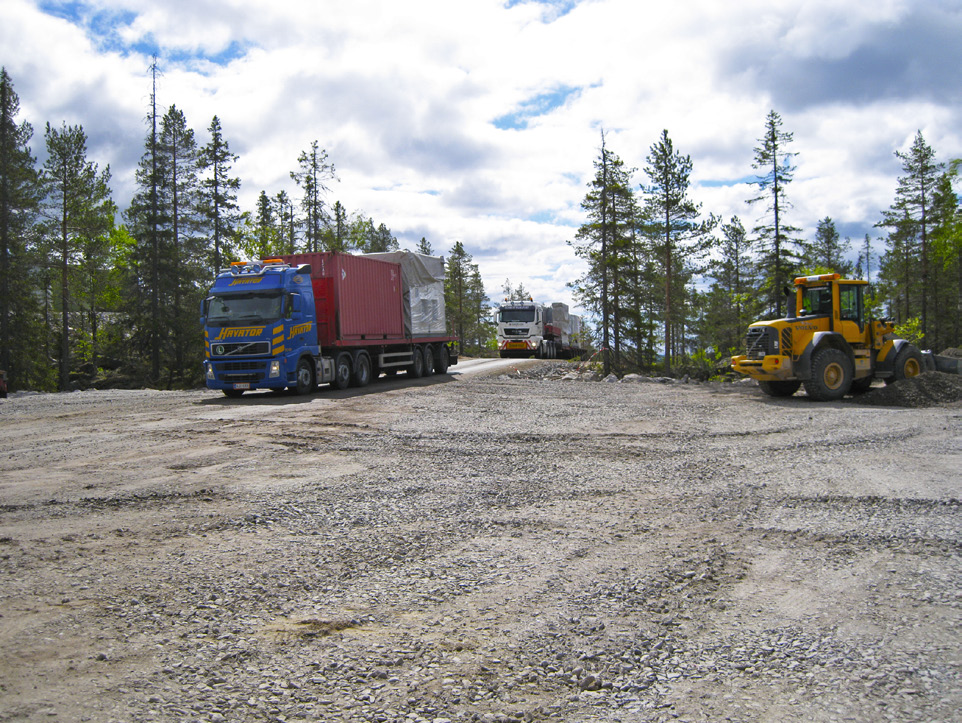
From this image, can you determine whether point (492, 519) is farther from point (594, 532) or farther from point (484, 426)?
point (484, 426)

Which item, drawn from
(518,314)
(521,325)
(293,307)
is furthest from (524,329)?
(293,307)

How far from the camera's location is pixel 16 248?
32.3 m

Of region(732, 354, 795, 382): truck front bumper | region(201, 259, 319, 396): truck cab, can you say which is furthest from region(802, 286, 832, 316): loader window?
region(201, 259, 319, 396): truck cab

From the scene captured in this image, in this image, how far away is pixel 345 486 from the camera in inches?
291

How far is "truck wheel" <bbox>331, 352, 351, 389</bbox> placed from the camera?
18.8 metres

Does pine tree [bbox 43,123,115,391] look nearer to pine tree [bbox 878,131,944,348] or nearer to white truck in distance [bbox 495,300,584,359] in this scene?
white truck in distance [bbox 495,300,584,359]

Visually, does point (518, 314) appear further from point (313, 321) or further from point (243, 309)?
point (243, 309)

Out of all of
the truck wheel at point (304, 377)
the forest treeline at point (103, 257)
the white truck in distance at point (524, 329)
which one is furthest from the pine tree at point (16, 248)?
the white truck in distance at point (524, 329)

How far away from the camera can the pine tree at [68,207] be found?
3478cm

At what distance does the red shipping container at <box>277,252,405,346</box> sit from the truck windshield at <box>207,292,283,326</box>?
80.6 inches

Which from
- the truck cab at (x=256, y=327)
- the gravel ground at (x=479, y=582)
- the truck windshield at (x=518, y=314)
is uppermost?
the truck windshield at (x=518, y=314)

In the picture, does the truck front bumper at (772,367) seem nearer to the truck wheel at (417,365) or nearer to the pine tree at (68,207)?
the truck wheel at (417,365)

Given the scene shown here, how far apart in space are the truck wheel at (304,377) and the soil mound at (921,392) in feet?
45.0

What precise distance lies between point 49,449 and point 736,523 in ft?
30.3
